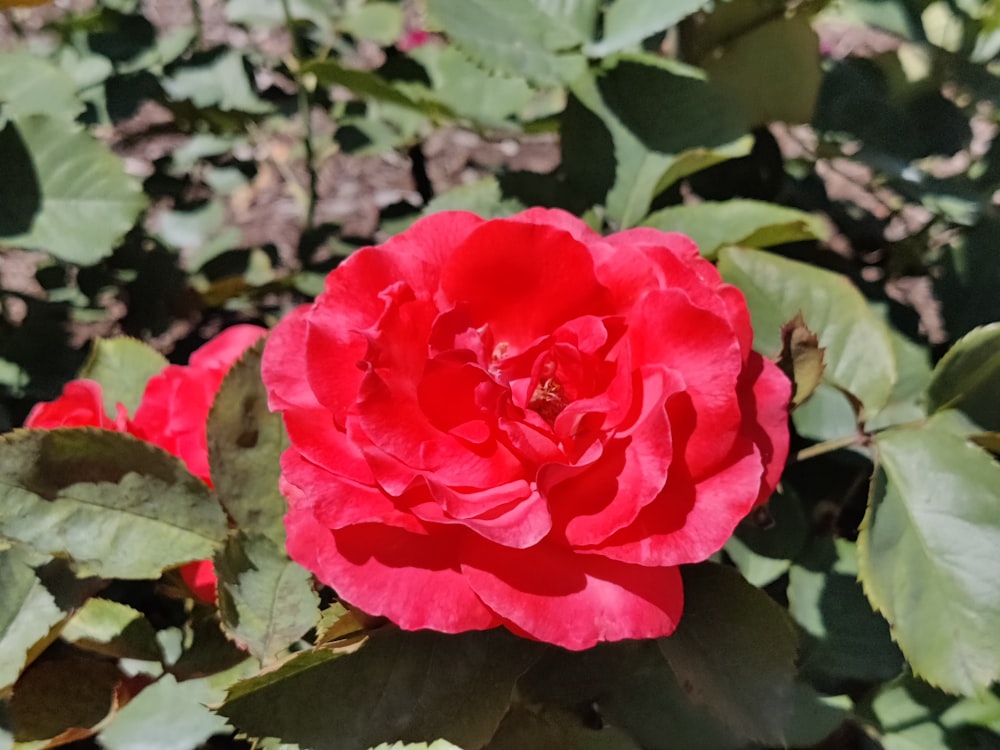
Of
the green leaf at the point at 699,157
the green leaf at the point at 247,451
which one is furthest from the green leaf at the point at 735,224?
→ the green leaf at the point at 247,451

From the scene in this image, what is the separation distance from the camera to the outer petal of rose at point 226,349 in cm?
64

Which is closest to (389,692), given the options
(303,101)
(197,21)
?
(303,101)

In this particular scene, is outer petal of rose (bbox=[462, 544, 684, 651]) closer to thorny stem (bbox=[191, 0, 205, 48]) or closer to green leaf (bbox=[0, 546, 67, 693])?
green leaf (bbox=[0, 546, 67, 693])

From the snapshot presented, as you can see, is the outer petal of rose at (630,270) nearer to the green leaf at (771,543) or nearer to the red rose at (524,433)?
the red rose at (524,433)

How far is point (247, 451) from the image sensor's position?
0.57 meters

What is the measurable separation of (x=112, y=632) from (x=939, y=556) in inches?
21.9

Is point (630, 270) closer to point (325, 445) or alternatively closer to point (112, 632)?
point (325, 445)

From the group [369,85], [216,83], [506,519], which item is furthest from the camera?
[216,83]

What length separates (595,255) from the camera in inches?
18.7

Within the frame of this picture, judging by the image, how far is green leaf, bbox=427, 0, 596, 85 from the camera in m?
0.66

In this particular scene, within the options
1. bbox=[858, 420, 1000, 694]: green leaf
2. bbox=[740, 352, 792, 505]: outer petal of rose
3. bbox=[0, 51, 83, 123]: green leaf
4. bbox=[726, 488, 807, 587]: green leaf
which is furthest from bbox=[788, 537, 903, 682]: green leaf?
bbox=[0, 51, 83, 123]: green leaf

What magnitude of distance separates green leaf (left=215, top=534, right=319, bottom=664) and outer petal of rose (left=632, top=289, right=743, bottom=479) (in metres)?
0.26

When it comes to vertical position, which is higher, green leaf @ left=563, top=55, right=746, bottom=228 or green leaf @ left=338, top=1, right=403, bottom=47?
green leaf @ left=563, top=55, right=746, bottom=228

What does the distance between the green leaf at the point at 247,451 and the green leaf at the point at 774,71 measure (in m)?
0.48
